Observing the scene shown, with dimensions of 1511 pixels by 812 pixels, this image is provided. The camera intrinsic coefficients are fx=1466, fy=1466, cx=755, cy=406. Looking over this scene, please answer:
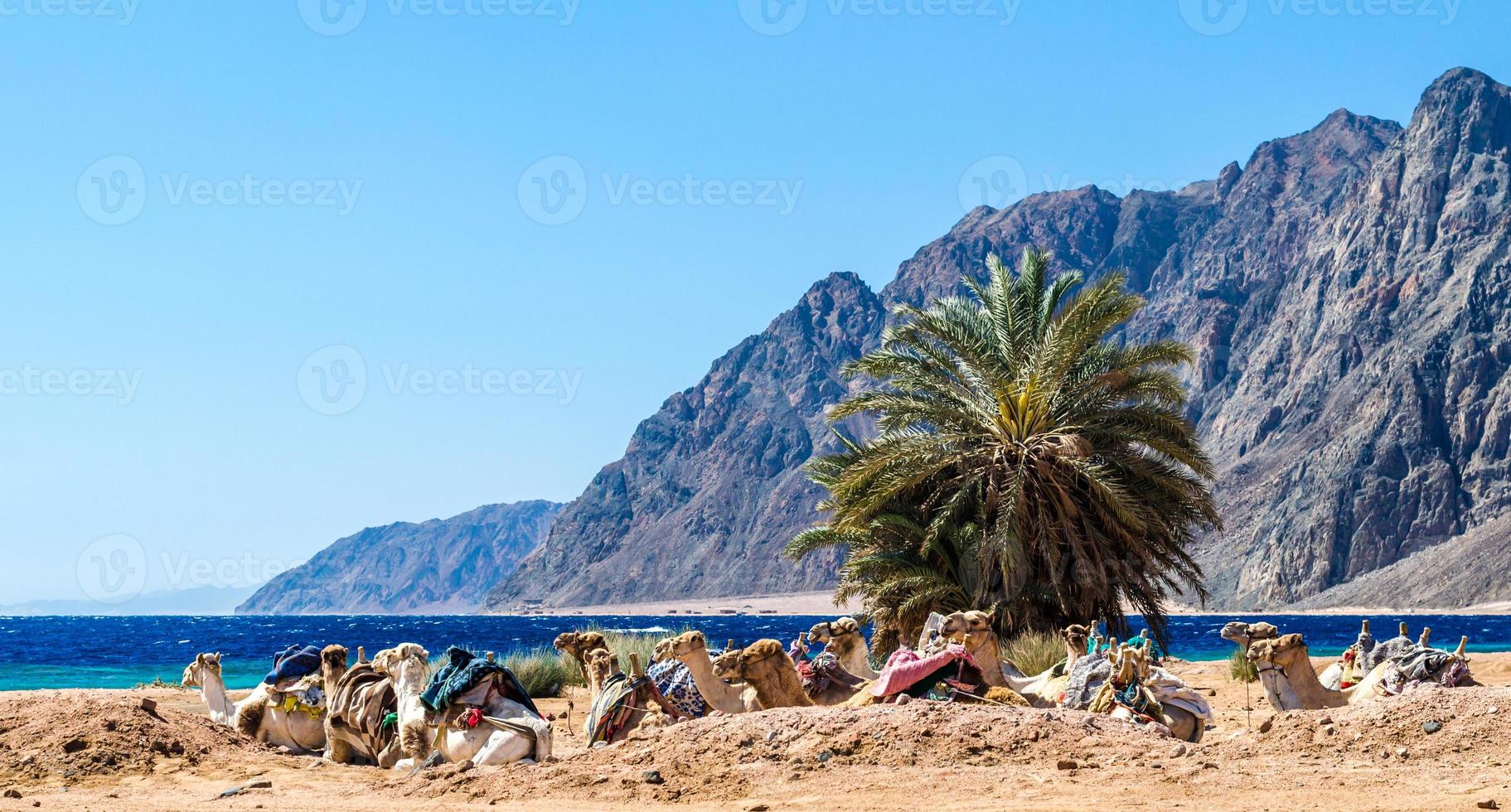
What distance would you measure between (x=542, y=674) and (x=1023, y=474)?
27.7 feet

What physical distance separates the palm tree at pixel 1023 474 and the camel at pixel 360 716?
459 inches

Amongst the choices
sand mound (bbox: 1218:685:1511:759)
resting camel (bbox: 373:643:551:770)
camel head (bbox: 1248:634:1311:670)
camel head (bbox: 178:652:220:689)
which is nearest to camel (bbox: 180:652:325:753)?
camel head (bbox: 178:652:220:689)

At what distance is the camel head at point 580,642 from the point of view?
46.0 ft

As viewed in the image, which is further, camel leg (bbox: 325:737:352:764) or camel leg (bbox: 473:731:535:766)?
camel leg (bbox: 325:737:352:764)

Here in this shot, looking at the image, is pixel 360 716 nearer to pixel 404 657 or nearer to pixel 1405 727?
pixel 404 657

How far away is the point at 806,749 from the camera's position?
32.3ft

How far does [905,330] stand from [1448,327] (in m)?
166

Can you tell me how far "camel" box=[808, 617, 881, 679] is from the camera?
575 inches

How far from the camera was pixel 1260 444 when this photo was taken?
631 ft

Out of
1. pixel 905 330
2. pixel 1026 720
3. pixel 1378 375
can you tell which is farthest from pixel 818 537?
pixel 1378 375

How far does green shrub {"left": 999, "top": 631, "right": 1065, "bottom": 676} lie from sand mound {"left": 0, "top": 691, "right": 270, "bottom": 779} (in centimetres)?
1057

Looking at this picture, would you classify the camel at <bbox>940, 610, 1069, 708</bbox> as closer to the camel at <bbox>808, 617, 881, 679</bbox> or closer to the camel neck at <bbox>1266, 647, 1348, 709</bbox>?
the camel at <bbox>808, 617, 881, 679</bbox>

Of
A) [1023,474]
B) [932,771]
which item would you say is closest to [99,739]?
[932,771]

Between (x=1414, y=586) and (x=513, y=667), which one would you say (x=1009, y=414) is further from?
(x=1414, y=586)
